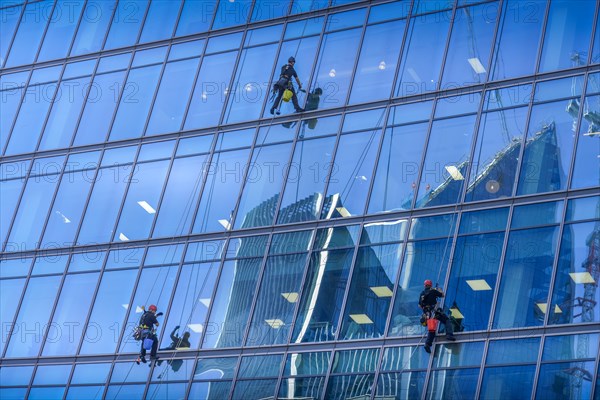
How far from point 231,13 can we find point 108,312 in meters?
11.2

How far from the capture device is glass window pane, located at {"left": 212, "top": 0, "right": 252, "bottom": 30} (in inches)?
1598

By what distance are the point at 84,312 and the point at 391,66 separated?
40.0 feet

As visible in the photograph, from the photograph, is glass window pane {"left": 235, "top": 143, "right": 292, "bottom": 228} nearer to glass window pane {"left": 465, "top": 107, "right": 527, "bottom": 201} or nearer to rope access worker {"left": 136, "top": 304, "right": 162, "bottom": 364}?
rope access worker {"left": 136, "top": 304, "right": 162, "bottom": 364}

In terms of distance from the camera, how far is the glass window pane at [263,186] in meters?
36.0

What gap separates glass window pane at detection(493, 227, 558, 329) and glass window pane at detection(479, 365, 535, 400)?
121 centimetres

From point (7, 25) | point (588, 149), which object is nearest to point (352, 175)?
point (588, 149)

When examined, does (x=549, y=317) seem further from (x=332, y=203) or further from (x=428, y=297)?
(x=332, y=203)

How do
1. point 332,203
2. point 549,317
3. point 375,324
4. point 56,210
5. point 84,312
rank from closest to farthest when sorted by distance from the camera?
1. point 549,317
2. point 375,324
3. point 332,203
4. point 84,312
5. point 56,210

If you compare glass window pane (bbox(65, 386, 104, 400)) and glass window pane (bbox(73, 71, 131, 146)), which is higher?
glass window pane (bbox(73, 71, 131, 146))

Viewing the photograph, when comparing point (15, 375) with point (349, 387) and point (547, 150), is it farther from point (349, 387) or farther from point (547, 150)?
point (547, 150)

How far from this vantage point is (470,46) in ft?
116

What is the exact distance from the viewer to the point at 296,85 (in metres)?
38.2

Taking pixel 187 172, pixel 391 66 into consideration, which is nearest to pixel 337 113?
pixel 391 66

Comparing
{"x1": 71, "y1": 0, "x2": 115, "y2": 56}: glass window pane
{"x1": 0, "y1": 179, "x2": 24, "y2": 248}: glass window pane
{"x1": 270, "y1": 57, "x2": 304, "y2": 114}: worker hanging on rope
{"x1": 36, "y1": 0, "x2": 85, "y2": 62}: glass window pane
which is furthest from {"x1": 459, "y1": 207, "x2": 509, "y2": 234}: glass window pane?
{"x1": 36, "y1": 0, "x2": 85, "y2": 62}: glass window pane
